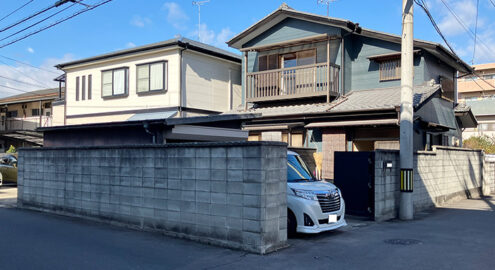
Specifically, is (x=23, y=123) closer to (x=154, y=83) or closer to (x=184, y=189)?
(x=154, y=83)

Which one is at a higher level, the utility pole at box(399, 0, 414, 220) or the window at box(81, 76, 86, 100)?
the window at box(81, 76, 86, 100)

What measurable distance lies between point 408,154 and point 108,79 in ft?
53.3

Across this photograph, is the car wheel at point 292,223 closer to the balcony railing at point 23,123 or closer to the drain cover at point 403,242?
the drain cover at point 403,242

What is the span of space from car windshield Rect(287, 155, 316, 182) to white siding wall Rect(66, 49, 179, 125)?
10.6m

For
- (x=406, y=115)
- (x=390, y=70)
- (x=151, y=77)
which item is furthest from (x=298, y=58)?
(x=406, y=115)

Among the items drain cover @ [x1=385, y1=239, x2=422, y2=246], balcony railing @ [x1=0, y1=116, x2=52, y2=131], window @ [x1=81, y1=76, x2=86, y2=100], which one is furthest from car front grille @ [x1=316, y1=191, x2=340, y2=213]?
balcony railing @ [x1=0, y1=116, x2=52, y2=131]

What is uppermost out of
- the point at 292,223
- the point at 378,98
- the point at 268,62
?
the point at 268,62

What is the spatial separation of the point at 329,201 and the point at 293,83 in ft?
31.1

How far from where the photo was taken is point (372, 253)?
7.23m

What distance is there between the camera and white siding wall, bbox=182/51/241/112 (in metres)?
19.7

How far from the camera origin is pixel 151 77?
20219 millimetres

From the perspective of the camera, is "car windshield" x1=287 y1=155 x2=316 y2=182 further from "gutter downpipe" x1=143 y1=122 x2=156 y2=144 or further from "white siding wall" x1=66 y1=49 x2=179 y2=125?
"white siding wall" x1=66 y1=49 x2=179 y2=125

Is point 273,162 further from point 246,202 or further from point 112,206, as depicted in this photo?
point 112,206

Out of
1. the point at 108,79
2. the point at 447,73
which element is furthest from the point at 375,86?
the point at 108,79
